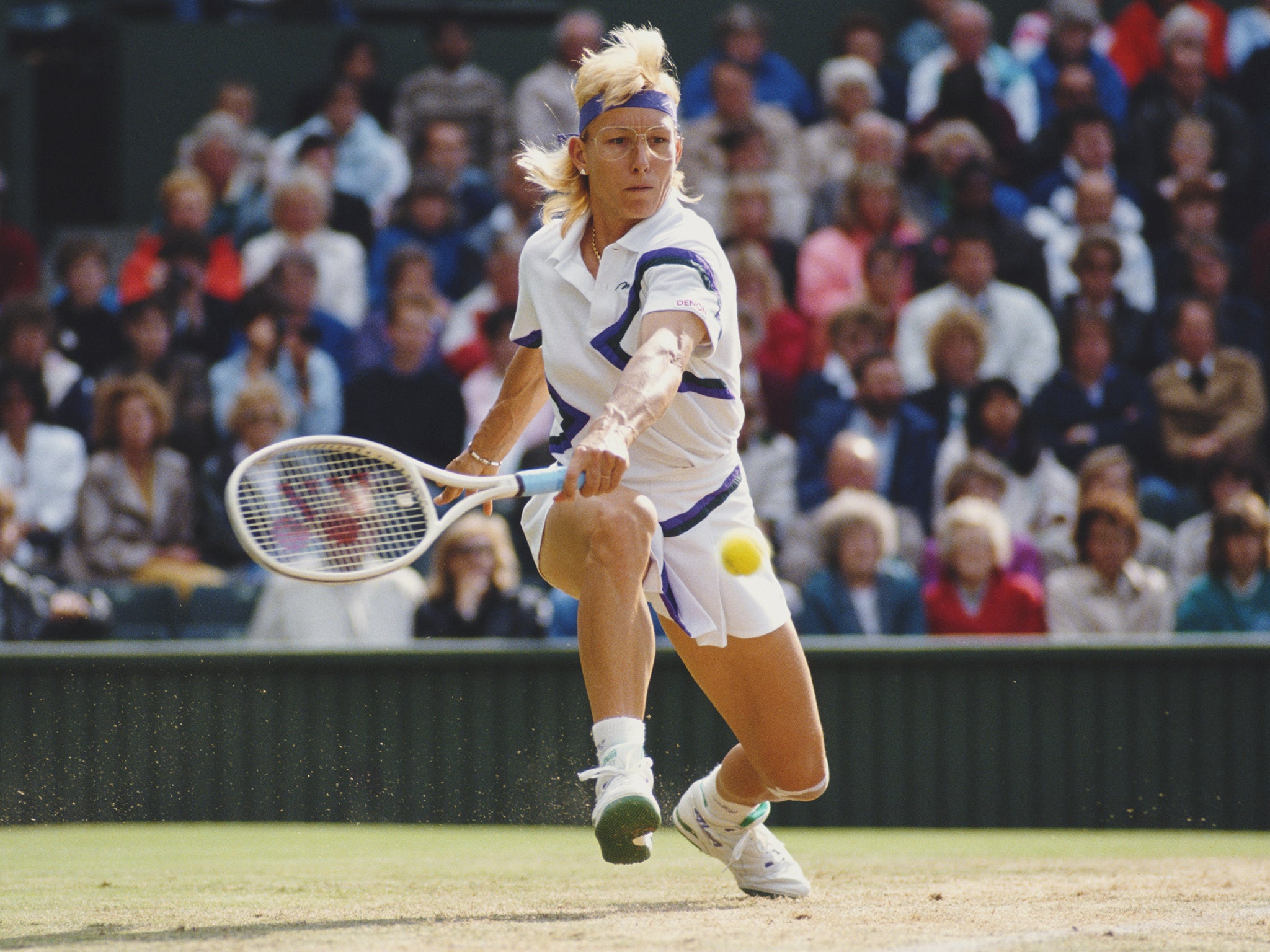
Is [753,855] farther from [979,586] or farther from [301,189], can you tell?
[301,189]

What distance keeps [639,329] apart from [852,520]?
3582 mm

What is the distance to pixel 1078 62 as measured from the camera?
11.0 metres

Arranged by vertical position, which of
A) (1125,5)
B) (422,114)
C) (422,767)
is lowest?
(422,767)

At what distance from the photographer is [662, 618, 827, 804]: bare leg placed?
14.1 feet

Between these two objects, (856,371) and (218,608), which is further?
(856,371)

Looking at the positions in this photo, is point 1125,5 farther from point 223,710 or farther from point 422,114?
point 223,710

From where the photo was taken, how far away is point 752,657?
14.1ft

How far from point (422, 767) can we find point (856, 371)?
2.90m

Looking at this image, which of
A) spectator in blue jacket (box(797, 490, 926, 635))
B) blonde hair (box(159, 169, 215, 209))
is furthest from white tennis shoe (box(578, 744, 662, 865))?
blonde hair (box(159, 169, 215, 209))

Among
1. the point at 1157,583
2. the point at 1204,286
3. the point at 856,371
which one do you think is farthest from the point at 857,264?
the point at 1157,583

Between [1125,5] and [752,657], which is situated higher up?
[1125,5]

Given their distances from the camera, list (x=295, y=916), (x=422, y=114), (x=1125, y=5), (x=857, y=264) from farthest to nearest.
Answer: (x=1125, y=5), (x=422, y=114), (x=857, y=264), (x=295, y=916)

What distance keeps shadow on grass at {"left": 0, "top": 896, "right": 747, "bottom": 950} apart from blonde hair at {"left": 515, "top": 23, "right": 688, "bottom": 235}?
159 cm

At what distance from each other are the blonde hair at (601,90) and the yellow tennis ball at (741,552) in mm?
828
